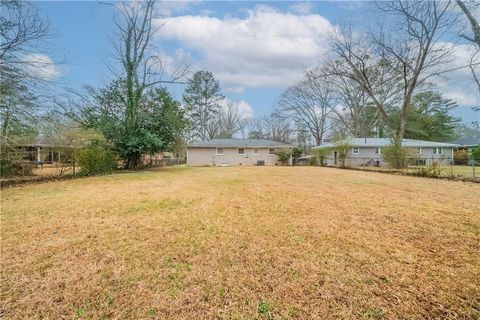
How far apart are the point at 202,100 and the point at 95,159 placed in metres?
25.4

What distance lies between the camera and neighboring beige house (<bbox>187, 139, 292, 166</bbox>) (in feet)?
90.0

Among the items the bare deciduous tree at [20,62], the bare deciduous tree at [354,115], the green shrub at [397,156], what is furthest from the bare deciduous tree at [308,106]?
the bare deciduous tree at [20,62]

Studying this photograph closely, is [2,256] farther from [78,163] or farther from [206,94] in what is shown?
[206,94]

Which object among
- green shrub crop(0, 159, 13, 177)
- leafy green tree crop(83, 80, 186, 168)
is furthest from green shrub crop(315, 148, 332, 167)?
green shrub crop(0, 159, 13, 177)

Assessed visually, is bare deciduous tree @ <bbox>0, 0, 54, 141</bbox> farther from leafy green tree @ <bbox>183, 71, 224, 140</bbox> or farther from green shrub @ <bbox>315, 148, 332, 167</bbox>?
leafy green tree @ <bbox>183, 71, 224, 140</bbox>

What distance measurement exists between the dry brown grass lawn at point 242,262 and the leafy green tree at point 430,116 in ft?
111

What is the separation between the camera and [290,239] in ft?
12.6

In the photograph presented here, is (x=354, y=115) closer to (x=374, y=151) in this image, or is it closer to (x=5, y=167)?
(x=374, y=151)

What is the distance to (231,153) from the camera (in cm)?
2794

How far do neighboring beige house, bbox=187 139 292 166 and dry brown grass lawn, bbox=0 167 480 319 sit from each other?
2174 centimetres

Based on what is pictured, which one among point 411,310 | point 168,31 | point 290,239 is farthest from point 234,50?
point 411,310

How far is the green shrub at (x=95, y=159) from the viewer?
13.3 meters

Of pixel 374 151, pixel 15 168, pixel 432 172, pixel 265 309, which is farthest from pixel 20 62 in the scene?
pixel 374 151

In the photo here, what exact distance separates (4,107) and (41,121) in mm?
1080
